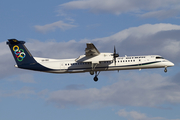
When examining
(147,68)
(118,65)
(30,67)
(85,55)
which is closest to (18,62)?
(30,67)

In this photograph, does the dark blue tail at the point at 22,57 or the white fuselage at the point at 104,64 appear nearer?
the white fuselage at the point at 104,64

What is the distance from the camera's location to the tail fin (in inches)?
1784

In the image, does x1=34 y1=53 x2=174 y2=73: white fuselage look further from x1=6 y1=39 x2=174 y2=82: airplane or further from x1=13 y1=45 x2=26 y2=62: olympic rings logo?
x1=13 y1=45 x2=26 y2=62: olympic rings logo

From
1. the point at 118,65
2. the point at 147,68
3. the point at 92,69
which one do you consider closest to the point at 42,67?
the point at 92,69

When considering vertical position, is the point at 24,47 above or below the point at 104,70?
above

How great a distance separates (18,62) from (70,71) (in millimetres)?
7553

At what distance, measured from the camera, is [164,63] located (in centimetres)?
4553

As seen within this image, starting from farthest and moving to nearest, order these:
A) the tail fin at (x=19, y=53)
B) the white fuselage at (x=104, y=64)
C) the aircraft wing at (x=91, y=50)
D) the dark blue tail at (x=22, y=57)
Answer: the tail fin at (x=19, y=53)
the dark blue tail at (x=22, y=57)
the white fuselage at (x=104, y=64)
the aircraft wing at (x=91, y=50)

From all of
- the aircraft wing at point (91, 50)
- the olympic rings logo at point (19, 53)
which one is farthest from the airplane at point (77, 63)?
the aircraft wing at point (91, 50)

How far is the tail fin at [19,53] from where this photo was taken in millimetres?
45312

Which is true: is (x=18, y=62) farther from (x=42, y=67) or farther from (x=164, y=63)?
(x=164, y=63)

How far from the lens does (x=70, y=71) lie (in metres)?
45.2

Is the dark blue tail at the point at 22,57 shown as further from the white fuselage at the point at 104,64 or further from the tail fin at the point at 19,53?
the white fuselage at the point at 104,64

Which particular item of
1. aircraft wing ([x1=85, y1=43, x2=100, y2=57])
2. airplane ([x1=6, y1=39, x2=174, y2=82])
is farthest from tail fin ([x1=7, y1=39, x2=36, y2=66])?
aircraft wing ([x1=85, y1=43, x2=100, y2=57])
